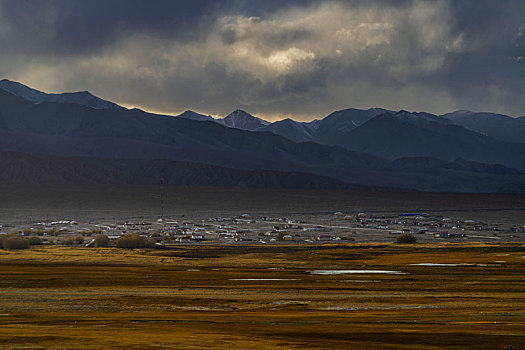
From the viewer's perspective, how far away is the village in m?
81.9

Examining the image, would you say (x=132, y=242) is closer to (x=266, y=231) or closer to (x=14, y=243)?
(x=14, y=243)

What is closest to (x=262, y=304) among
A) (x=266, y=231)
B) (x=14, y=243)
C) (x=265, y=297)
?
(x=265, y=297)

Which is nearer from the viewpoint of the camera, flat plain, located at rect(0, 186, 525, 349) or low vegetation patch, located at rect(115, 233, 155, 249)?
flat plain, located at rect(0, 186, 525, 349)

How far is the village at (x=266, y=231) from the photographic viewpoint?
81.9 metres

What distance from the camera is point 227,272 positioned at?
4306cm

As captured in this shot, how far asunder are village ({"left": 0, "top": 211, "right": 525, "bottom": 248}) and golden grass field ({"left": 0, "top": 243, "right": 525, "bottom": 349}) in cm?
2789

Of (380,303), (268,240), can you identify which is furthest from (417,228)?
(380,303)

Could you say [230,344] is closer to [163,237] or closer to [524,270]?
[524,270]

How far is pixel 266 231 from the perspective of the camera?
100 metres

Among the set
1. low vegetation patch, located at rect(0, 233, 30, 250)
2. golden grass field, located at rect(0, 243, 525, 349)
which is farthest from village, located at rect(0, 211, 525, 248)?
golden grass field, located at rect(0, 243, 525, 349)

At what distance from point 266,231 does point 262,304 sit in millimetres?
73470

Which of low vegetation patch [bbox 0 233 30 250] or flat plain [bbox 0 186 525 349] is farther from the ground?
flat plain [bbox 0 186 525 349]

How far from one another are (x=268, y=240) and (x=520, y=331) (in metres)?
65.3

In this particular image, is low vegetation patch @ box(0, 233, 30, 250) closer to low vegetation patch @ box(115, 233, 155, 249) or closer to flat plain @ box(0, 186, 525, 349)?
flat plain @ box(0, 186, 525, 349)
